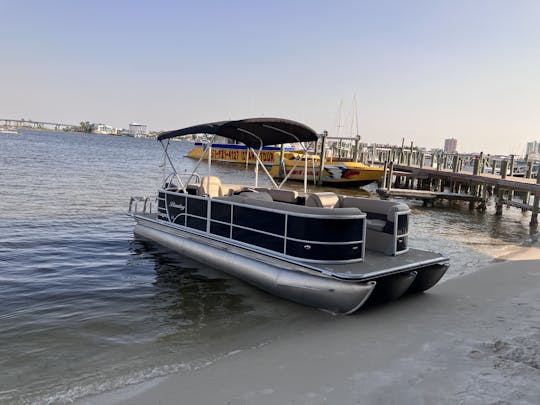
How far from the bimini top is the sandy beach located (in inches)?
169

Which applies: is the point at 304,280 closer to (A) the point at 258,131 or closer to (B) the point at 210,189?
(B) the point at 210,189

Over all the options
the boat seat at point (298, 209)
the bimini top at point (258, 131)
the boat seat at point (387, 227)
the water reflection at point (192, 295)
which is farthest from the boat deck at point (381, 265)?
the bimini top at point (258, 131)

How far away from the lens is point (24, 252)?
10.3 metres

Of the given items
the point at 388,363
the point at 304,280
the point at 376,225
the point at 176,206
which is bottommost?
the point at 388,363

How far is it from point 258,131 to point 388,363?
21.6 ft

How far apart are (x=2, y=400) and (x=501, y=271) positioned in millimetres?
9028

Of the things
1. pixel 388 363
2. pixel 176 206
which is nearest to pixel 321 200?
pixel 176 206

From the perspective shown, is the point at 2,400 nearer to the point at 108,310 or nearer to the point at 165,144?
the point at 108,310

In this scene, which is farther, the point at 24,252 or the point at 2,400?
the point at 24,252

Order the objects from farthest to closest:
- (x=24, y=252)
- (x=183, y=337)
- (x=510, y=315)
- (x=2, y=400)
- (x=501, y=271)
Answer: (x=24, y=252), (x=501, y=271), (x=510, y=315), (x=183, y=337), (x=2, y=400)

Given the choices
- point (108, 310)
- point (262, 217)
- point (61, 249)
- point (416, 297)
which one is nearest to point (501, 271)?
point (416, 297)

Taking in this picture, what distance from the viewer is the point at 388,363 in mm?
5008

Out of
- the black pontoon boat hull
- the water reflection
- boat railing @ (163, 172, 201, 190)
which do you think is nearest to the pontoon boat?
the black pontoon boat hull

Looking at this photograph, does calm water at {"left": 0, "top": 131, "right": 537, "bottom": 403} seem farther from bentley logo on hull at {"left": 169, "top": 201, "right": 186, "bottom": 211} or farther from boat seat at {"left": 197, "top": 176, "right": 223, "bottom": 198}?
boat seat at {"left": 197, "top": 176, "right": 223, "bottom": 198}
